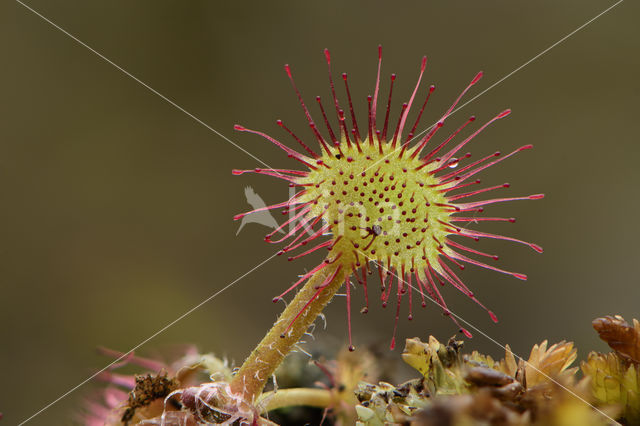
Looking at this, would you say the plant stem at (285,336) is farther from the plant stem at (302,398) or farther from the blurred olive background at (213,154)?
the blurred olive background at (213,154)

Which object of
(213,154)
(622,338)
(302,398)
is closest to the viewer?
(622,338)

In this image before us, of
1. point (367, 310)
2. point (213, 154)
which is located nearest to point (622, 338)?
point (367, 310)

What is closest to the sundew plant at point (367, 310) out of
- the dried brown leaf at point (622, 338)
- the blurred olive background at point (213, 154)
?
the dried brown leaf at point (622, 338)

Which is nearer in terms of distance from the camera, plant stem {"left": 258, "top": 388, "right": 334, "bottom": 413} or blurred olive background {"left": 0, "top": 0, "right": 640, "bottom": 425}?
plant stem {"left": 258, "top": 388, "right": 334, "bottom": 413}

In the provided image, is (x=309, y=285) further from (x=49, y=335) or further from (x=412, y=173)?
(x=49, y=335)

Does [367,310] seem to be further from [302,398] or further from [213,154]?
[213,154]

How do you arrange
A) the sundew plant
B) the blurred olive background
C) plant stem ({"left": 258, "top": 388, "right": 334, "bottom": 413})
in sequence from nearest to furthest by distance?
the sundew plant
plant stem ({"left": 258, "top": 388, "right": 334, "bottom": 413})
the blurred olive background

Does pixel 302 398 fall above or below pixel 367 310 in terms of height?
below

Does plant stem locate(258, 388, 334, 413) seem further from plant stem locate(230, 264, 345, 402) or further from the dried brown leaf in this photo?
the dried brown leaf

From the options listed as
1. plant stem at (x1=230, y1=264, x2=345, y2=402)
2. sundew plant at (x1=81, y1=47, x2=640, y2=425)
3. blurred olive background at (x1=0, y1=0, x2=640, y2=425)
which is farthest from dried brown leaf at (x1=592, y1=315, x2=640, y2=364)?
blurred olive background at (x1=0, y1=0, x2=640, y2=425)
